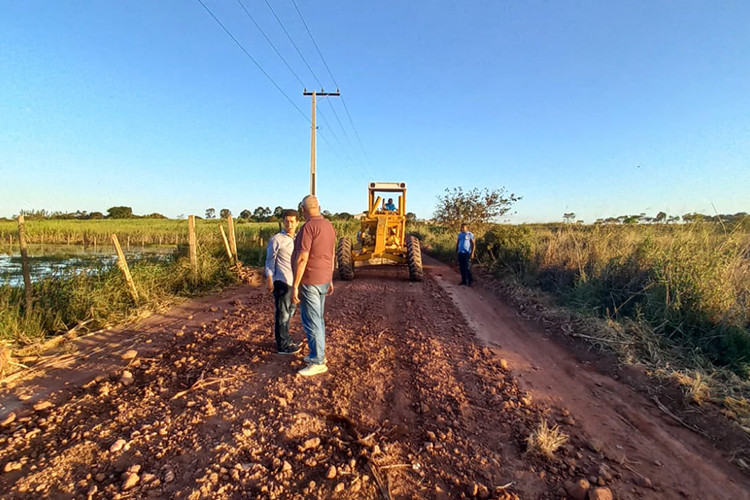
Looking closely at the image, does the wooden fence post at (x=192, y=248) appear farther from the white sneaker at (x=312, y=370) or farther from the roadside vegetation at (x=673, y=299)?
the roadside vegetation at (x=673, y=299)

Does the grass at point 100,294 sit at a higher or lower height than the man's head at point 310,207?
lower

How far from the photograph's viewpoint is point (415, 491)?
6.70 feet

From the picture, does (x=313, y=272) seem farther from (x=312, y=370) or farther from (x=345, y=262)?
(x=345, y=262)

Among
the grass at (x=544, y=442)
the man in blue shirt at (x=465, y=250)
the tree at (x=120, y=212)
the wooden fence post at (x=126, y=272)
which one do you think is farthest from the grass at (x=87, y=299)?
the tree at (x=120, y=212)

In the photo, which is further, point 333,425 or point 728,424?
point 728,424

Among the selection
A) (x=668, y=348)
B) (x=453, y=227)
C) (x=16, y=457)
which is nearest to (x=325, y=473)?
(x=16, y=457)

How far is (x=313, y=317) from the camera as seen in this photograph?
3.56m

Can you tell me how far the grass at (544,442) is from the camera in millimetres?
2408

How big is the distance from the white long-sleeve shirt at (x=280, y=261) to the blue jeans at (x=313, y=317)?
18.0 inches

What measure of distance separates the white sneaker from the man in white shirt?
0.63 m

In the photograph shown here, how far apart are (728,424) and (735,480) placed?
2.41 ft

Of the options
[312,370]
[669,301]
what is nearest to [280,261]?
[312,370]

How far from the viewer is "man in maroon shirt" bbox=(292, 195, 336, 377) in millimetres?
3451

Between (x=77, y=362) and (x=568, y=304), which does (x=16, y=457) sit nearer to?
(x=77, y=362)
